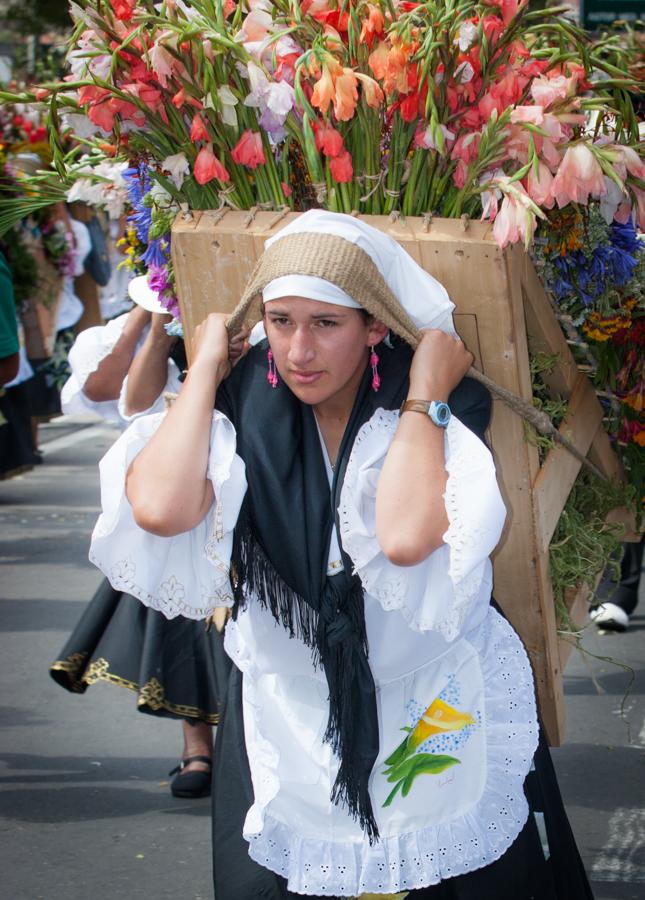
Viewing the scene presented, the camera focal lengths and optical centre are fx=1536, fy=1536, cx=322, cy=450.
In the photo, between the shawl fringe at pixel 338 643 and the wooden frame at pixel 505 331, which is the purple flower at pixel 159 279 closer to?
the wooden frame at pixel 505 331

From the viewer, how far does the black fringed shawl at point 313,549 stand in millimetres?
3014

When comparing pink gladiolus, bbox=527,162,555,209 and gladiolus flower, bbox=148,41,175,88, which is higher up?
gladiolus flower, bbox=148,41,175,88

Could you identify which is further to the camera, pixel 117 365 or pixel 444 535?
pixel 117 365

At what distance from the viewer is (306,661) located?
315cm

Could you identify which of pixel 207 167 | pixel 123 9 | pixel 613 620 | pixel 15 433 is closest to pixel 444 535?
pixel 207 167

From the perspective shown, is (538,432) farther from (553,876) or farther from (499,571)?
(553,876)

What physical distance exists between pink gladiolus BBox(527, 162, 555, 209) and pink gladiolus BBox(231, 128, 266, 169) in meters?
0.58

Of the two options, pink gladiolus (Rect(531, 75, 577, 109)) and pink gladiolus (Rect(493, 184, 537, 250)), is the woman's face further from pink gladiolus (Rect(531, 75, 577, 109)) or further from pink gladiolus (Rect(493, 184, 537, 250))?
pink gladiolus (Rect(531, 75, 577, 109))

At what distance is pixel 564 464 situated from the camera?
11.2ft

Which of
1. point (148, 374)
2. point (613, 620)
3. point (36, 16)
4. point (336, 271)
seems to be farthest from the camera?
point (36, 16)

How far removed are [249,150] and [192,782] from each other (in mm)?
2621

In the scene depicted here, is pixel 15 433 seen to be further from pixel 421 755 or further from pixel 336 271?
pixel 336 271

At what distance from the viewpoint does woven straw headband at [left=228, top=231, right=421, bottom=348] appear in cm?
285

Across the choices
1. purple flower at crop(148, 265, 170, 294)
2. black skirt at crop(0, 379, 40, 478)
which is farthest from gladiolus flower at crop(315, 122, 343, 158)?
black skirt at crop(0, 379, 40, 478)
